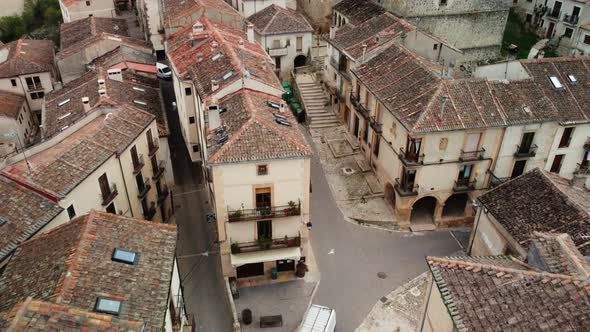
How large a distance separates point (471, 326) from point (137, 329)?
496 inches

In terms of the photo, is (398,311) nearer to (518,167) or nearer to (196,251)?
(196,251)

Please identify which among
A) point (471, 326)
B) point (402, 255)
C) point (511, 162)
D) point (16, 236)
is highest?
point (471, 326)

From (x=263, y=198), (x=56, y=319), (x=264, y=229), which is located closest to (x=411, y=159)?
(x=263, y=198)

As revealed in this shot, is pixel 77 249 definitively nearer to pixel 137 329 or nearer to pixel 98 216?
pixel 98 216

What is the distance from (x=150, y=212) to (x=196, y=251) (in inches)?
193

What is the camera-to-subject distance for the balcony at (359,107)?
46.0 m

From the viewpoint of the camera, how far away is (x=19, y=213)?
26641 mm

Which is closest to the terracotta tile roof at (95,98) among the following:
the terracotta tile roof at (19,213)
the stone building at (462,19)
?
the terracotta tile roof at (19,213)

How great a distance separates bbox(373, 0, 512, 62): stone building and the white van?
125ft

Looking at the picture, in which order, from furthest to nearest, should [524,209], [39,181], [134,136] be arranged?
1. [134,136]
2. [524,209]
3. [39,181]

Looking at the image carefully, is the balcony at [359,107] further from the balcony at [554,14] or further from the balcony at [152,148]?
the balcony at [554,14]

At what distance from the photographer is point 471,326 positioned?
1822 centimetres

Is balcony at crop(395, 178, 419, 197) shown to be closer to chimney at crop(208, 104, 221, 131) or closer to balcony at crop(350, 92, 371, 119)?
balcony at crop(350, 92, 371, 119)

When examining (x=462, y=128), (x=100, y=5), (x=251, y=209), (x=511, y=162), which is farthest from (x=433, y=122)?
(x=100, y=5)
